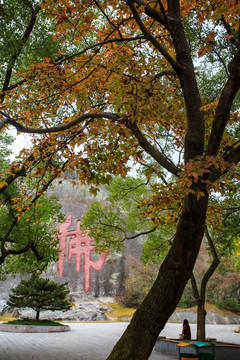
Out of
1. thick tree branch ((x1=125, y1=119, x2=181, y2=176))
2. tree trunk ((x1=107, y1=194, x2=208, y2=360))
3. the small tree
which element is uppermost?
thick tree branch ((x1=125, y1=119, x2=181, y2=176))

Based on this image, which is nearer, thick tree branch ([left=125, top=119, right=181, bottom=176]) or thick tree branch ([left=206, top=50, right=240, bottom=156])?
thick tree branch ([left=206, top=50, right=240, bottom=156])

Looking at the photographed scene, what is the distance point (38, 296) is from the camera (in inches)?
505

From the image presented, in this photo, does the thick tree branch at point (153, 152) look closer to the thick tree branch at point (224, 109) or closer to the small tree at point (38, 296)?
the thick tree branch at point (224, 109)

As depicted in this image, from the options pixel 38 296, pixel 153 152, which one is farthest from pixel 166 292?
pixel 38 296

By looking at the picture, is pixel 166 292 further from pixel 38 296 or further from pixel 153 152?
pixel 38 296

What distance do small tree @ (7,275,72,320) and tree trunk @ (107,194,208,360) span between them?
11.5m

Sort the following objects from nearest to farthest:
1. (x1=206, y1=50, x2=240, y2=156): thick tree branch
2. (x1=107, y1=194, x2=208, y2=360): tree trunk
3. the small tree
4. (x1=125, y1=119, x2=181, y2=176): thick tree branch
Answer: (x1=107, y1=194, x2=208, y2=360): tree trunk < (x1=206, y1=50, x2=240, y2=156): thick tree branch < (x1=125, y1=119, x2=181, y2=176): thick tree branch < the small tree

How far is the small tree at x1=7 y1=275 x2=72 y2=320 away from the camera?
1278 centimetres

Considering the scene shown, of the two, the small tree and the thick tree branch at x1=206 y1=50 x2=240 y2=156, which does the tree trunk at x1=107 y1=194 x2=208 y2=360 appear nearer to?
the thick tree branch at x1=206 y1=50 x2=240 y2=156

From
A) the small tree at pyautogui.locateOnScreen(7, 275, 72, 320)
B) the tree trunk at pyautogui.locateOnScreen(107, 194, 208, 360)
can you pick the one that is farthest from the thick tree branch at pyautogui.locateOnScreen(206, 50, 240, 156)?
the small tree at pyautogui.locateOnScreen(7, 275, 72, 320)

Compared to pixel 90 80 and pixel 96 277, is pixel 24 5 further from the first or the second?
pixel 96 277

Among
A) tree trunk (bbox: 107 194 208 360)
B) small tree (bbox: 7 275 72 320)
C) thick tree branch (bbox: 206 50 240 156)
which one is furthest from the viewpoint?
small tree (bbox: 7 275 72 320)

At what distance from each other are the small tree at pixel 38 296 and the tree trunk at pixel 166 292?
1155 cm

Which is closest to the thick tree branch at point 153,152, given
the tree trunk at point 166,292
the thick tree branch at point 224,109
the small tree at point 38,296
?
the thick tree branch at point 224,109
